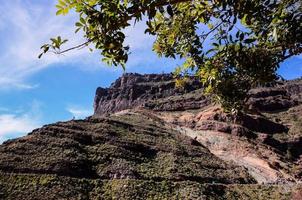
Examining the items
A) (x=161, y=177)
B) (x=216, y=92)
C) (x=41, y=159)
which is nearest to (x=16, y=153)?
(x=41, y=159)

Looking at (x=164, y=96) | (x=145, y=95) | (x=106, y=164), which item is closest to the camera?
(x=106, y=164)

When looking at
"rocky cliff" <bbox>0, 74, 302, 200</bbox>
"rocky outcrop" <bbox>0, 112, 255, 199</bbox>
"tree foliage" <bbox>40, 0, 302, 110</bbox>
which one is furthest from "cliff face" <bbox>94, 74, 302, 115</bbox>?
"tree foliage" <bbox>40, 0, 302, 110</bbox>

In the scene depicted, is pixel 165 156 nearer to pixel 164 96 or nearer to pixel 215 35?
pixel 215 35

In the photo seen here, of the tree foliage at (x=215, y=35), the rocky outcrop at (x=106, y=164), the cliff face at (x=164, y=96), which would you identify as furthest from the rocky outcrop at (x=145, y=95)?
the tree foliage at (x=215, y=35)

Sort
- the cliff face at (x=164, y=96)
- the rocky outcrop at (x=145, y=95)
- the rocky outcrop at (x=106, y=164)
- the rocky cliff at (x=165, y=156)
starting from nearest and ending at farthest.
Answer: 1. the rocky outcrop at (x=106, y=164)
2. the rocky cliff at (x=165, y=156)
3. the cliff face at (x=164, y=96)
4. the rocky outcrop at (x=145, y=95)

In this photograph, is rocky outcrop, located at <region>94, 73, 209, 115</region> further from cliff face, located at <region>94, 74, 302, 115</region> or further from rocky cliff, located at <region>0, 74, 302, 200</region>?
rocky cliff, located at <region>0, 74, 302, 200</region>

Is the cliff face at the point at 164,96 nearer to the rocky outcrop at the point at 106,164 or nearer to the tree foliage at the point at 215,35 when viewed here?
the rocky outcrop at the point at 106,164

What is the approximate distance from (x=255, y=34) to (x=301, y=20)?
157 cm

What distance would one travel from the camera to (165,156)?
73.8m

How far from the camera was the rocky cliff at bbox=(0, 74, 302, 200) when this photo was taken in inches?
2152

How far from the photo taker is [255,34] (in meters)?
7.98

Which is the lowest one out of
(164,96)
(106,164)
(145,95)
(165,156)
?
(106,164)

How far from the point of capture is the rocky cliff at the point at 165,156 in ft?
179

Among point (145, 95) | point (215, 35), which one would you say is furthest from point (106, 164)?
point (145, 95)
